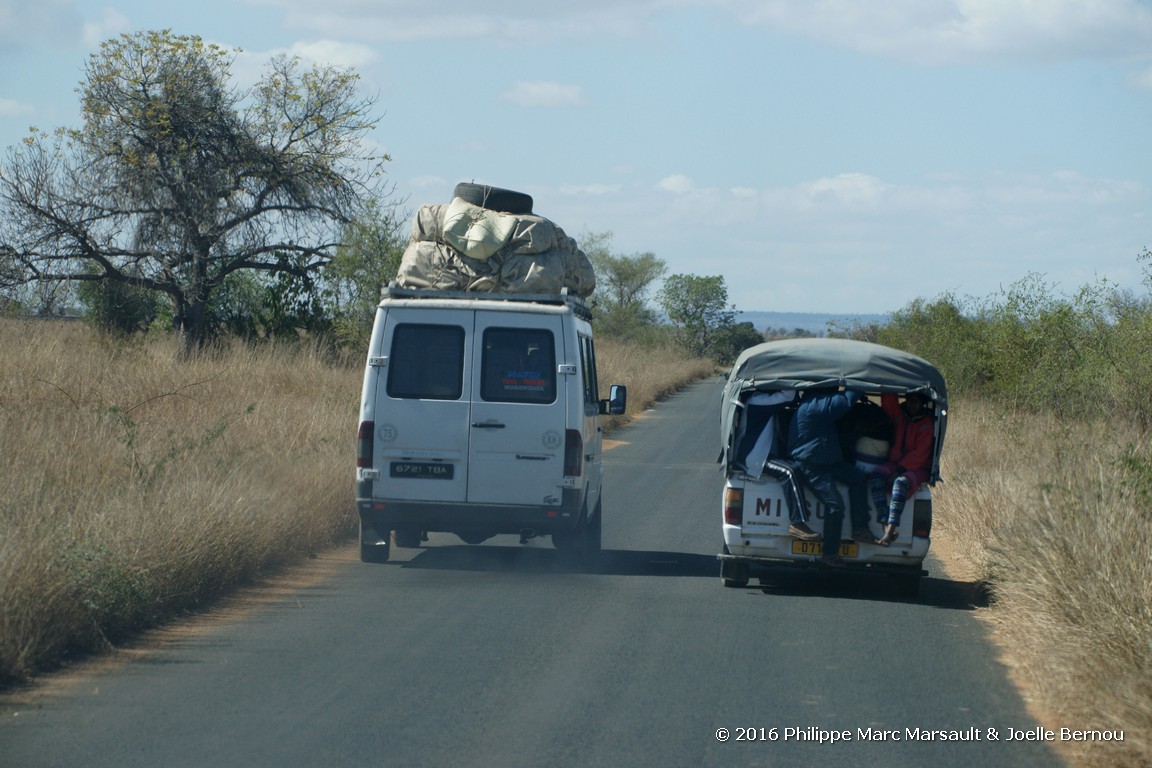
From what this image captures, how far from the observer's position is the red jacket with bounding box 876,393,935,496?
9.62m

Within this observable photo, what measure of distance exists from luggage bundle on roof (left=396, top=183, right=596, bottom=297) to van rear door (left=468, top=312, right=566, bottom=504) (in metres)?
1.06

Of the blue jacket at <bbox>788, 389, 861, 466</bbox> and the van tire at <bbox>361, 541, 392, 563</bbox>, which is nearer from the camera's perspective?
the blue jacket at <bbox>788, 389, 861, 466</bbox>

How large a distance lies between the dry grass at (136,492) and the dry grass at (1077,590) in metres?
5.54

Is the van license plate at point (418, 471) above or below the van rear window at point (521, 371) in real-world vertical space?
below

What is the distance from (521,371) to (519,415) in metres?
0.38

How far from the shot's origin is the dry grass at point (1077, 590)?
559 centimetres

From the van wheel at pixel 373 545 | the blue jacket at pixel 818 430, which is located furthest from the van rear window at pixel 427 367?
the blue jacket at pixel 818 430

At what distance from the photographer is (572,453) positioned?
Answer: 33.0 feet

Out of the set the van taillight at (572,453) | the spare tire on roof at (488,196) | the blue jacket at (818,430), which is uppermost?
the spare tire on roof at (488,196)

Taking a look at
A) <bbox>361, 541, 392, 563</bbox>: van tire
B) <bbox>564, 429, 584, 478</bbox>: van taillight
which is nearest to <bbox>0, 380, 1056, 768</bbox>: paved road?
<bbox>361, 541, 392, 563</bbox>: van tire

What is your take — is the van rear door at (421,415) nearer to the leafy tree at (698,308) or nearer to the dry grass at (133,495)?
the dry grass at (133,495)

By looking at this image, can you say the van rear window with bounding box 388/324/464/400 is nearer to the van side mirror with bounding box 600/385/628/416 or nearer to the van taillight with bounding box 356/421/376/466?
the van taillight with bounding box 356/421/376/466

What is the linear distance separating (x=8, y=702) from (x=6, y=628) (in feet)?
2.36

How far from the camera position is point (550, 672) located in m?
6.89
